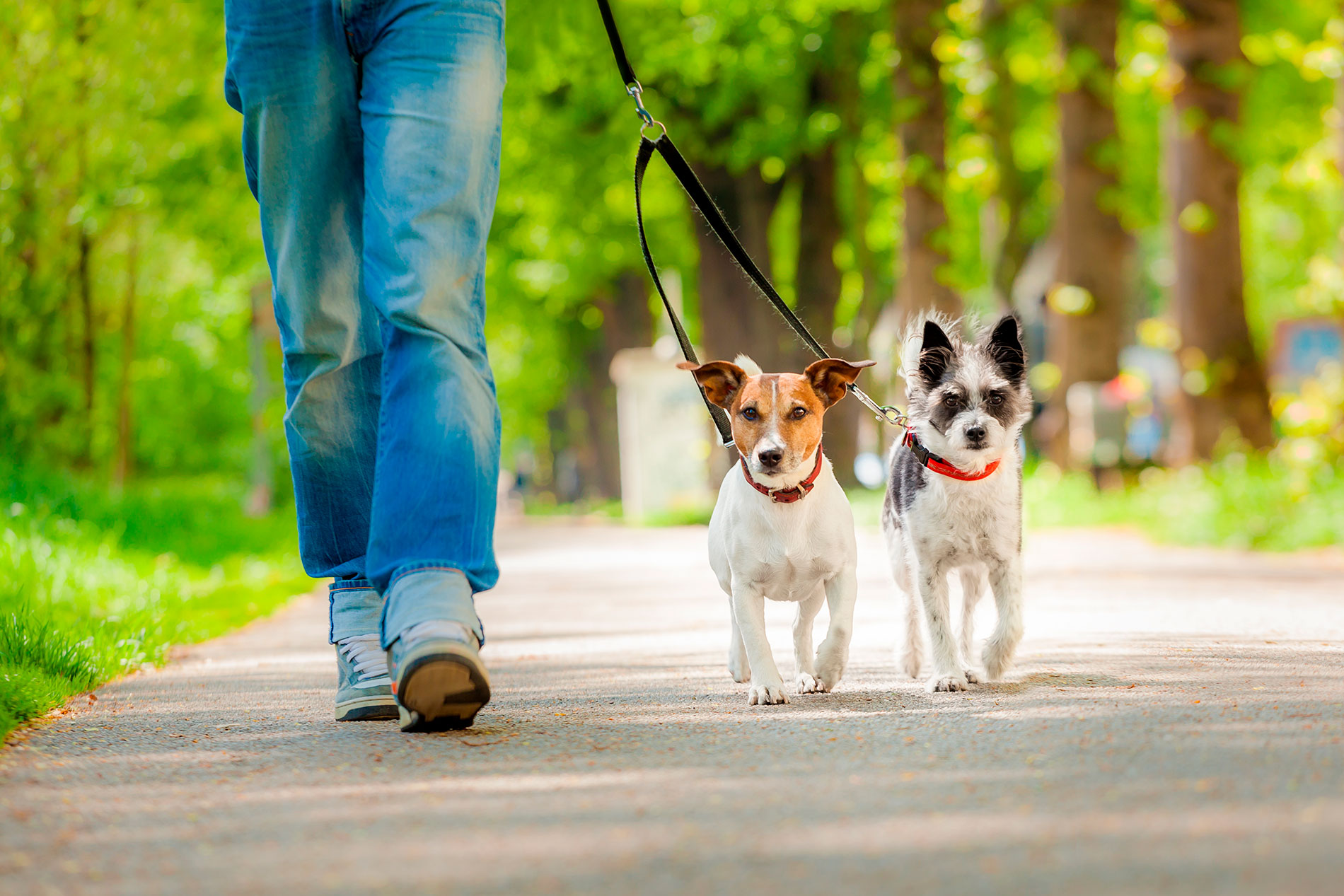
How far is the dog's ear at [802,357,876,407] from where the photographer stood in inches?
191

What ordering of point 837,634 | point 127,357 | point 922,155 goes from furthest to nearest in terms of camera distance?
point 127,357 → point 922,155 → point 837,634

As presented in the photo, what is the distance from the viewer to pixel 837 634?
4508 mm

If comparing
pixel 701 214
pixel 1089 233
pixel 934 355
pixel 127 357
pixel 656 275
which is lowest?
pixel 934 355

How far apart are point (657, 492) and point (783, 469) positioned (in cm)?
2135

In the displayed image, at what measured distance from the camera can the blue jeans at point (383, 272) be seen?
12.5ft

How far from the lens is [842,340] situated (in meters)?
24.8

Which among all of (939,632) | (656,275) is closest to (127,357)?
(656,275)

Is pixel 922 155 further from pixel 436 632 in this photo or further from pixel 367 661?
pixel 436 632

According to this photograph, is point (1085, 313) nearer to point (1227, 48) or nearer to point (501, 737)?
point (1227, 48)

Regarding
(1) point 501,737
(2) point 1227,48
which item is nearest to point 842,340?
(2) point 1227,48

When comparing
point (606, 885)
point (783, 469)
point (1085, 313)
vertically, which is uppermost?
point (1085, 313)

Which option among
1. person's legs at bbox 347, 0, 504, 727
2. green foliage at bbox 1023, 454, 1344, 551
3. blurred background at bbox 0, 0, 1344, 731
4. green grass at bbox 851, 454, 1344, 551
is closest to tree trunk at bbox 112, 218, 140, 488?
blurred background at bbox 0, 0, 1344, 731

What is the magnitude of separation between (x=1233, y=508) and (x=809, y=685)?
30.0 ft

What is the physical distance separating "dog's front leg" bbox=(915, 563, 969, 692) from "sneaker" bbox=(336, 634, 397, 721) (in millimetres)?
1616
